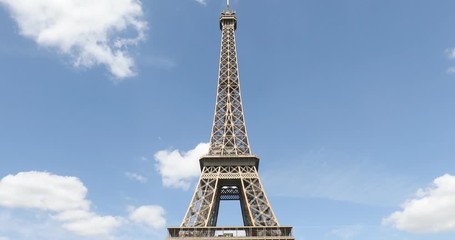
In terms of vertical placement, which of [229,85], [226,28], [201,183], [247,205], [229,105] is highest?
[226,28]

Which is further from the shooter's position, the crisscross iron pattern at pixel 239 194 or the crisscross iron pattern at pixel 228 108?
the crisscross iron pattern at pixel 228 108

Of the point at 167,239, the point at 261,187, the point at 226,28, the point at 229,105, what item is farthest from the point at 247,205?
the point at 226,28

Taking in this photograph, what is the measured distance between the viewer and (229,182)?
63719mm

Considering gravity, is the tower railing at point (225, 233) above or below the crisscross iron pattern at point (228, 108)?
below

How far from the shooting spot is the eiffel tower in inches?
2119

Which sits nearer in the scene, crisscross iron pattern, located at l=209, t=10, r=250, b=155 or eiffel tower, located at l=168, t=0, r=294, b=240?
eiffel tower, located at l=168, t=0, r=294, b=240

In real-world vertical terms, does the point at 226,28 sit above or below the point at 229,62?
above

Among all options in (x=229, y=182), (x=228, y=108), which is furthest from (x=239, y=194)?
(x=228, y=108)

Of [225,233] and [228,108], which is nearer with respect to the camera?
[225,233]

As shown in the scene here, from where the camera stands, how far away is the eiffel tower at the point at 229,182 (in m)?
53.8

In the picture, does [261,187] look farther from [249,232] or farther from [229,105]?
[229,105]

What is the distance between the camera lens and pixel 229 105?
71000 millimetres

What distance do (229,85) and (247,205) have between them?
81.0ft

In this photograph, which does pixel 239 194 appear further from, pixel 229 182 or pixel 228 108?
pixel 228 108
